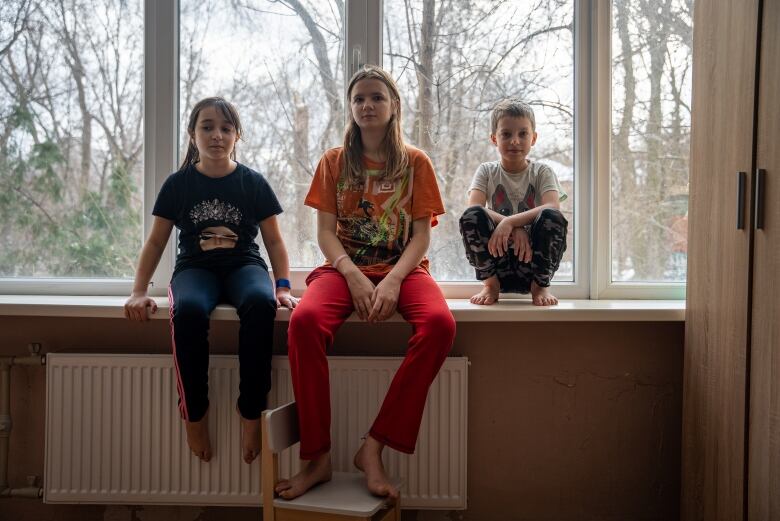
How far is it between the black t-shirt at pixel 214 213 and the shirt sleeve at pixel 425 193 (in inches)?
16.5

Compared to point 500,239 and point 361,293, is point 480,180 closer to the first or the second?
point 500,239

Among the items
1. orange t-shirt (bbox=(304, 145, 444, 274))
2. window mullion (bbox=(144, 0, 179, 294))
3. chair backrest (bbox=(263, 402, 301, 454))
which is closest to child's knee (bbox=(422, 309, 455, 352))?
orange t-shirt (bbox=(304, 145, 444, 274))

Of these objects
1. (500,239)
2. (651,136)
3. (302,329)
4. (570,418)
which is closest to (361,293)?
(302,329)

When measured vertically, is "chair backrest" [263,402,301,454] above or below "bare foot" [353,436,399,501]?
above

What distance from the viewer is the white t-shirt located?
6.66 feet

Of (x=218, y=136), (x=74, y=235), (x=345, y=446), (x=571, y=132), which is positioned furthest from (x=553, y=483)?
(x=74, y=235)

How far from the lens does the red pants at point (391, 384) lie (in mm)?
1640

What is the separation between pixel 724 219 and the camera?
5.50ft

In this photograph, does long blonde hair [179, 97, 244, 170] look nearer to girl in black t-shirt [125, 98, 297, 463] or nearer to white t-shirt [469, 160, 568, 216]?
girl in black t-shirt [125, 98, 297, 463]

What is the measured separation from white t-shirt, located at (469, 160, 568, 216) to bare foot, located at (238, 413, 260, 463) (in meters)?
0.93

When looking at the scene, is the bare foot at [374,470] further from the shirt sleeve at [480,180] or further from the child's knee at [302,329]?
the shirt sleeve at [480,180]

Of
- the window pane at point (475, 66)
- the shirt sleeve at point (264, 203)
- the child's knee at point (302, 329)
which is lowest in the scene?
the child's knee at point (302, 329)

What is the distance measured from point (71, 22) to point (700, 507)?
2381 mm

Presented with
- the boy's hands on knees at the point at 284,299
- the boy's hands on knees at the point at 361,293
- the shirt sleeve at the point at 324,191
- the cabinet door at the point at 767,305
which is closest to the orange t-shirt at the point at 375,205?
the shirt sleeve at the point at 324,191
